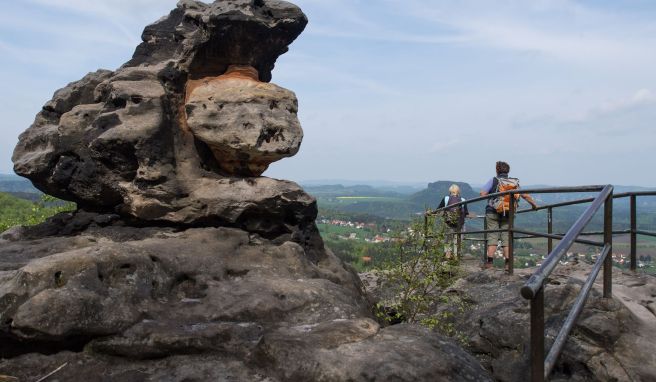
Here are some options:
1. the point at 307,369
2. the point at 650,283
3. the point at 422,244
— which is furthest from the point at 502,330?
the point at 307,369

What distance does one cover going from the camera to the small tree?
7656 mm

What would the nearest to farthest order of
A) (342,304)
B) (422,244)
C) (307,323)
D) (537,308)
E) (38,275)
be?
(537,308) → (38,275) → (307,323) → (342,304) → (422,244)

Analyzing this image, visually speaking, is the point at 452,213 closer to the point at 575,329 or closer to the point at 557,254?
the point at 575,329

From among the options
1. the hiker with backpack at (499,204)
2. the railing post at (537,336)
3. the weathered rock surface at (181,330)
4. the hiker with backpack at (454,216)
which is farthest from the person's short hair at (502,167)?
the railing post at (537,336)

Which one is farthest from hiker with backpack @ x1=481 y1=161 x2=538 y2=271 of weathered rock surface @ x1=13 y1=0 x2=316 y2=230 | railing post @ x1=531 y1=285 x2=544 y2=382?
railing post @ x1=531 y1=285 x2=544 y2=382

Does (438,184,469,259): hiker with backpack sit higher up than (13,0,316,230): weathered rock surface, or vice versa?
(13,0,316,230): weathered rock surface

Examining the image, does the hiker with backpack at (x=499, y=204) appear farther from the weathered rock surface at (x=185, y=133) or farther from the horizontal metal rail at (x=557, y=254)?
the horizontal metal rail at (x=557, y=254)

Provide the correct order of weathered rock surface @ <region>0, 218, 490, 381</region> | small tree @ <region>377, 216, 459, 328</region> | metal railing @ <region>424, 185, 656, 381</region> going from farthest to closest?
small tree @ <region>377, 216, 459, 328</region> < weathered rock surface @ <region>0, 218, 490, 381</region> < metal railing @ <region>424, 185, 656, 381</region>

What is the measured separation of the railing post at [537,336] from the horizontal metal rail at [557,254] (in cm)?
9

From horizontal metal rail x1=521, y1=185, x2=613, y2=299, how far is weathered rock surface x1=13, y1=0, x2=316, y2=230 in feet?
12.3

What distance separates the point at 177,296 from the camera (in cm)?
→ 521

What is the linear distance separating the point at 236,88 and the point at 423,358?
4.67 metres

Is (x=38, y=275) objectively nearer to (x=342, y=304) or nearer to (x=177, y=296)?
(x=177, y=296)

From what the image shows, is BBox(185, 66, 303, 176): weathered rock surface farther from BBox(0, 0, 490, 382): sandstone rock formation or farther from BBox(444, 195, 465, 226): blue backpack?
BBox(444, 195, 465, 226): blue backpack
